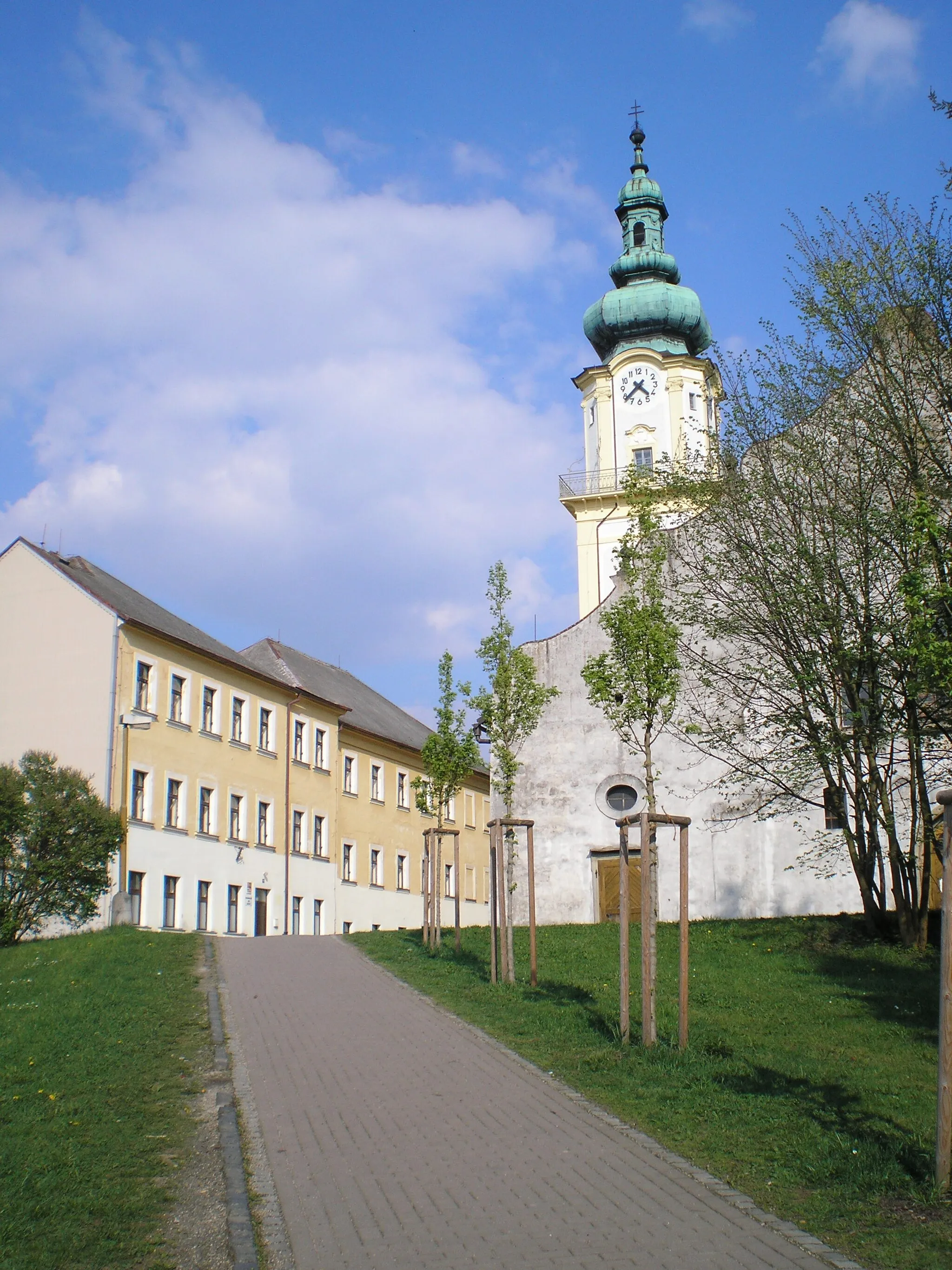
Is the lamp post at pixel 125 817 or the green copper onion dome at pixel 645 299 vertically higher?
the green copper onion dome at pixel 645 299

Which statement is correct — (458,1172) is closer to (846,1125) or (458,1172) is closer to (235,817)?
(846,1125)

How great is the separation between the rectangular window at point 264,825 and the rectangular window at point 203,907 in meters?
3.31

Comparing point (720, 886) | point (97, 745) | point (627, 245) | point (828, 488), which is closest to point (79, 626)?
point (97, 745)

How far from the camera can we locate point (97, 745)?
33000mm

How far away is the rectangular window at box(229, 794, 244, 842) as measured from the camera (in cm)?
3812

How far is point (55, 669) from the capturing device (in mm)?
34000

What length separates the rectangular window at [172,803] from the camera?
34844mm

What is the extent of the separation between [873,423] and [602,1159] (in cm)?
1255

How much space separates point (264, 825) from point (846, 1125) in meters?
33.0

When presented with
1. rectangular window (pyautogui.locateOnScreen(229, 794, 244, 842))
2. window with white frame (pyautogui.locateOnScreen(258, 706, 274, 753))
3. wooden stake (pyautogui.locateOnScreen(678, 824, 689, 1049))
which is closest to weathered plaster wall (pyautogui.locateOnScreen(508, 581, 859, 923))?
rectangular window (pyautogui.locateOnScreen(229, 794, 244, 842))

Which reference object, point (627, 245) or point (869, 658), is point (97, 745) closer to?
point (869, 658)

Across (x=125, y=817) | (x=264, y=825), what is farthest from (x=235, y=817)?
(x=125, y=817)

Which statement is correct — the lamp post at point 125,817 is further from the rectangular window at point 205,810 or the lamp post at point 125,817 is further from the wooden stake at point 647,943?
the wooden stake at point 647,943

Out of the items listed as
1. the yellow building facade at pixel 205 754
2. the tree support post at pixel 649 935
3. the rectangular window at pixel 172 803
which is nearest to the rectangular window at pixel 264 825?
the yellow building facade at pixel 205 754
